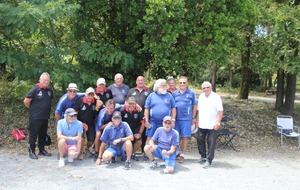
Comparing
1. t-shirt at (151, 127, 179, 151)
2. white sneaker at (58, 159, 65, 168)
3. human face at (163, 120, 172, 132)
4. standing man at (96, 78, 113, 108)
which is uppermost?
standing man at (96, 78, 113, 108)

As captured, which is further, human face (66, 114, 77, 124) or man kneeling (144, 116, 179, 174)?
human face (66, 114, 77, 124)

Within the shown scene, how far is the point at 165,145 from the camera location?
674cm

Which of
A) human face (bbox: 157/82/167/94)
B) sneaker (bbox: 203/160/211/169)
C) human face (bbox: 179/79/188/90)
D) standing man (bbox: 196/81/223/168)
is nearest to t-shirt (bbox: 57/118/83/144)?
human face (bbox: 157/82/167/94)

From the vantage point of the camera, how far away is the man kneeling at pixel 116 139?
671cm

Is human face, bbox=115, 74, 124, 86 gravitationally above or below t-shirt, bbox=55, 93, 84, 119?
above

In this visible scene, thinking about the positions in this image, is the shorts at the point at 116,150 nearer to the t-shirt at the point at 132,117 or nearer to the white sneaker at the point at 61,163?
the t-shirt at the point at 132,117

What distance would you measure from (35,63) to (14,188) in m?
4.21

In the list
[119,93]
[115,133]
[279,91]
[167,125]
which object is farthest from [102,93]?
[279,91]

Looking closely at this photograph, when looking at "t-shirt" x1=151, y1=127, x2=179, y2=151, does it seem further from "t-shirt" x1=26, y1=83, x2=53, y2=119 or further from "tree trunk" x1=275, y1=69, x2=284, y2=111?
"tree trunk" x1=275, y1=69, x2=284, y2=111

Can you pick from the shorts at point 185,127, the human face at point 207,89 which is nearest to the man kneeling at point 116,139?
the shorts at point 185,127

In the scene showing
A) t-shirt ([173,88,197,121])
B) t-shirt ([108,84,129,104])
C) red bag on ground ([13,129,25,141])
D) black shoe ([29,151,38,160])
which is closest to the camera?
black shoe ([29,151,38,160])

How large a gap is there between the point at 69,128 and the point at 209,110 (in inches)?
111

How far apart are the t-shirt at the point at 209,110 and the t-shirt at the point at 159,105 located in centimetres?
62

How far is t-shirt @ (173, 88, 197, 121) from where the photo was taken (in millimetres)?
7301
